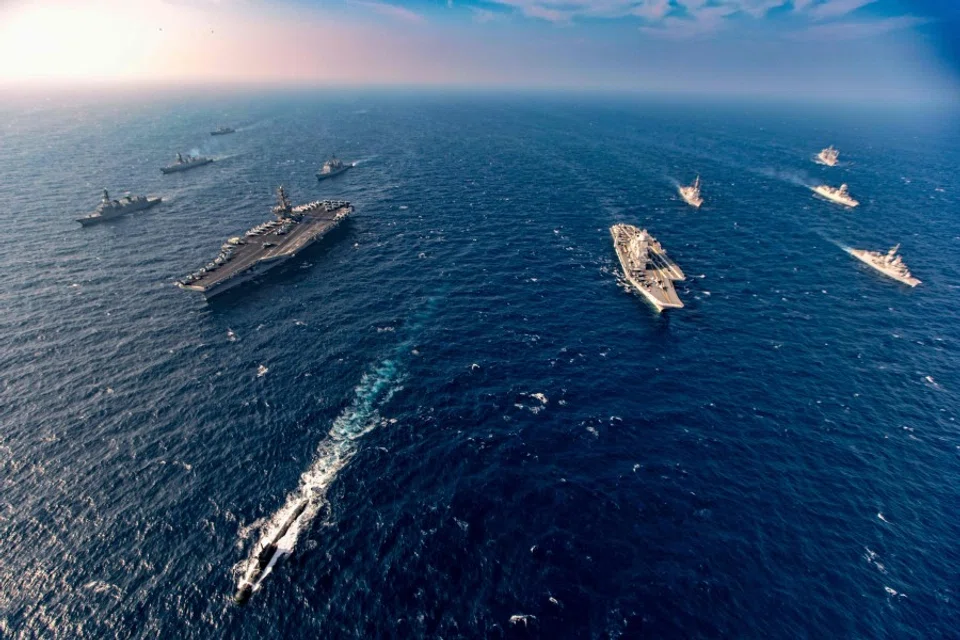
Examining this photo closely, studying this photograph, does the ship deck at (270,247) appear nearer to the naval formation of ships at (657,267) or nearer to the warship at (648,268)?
the warship at (648,268)

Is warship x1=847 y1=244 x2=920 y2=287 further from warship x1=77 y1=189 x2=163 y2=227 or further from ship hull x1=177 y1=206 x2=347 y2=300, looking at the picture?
warship x1=77 y1=189 x2=163 y2=227

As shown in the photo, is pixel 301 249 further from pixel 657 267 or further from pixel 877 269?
pixel 877 269

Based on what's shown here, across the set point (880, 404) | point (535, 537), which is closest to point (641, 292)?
point (880, 404)

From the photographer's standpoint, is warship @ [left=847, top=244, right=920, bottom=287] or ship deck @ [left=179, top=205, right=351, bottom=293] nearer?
ship deck @ [left=179, top=205, right=351, bottom=293]

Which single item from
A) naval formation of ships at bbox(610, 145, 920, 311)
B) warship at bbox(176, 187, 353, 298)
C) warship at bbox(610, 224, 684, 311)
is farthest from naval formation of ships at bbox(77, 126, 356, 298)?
naval formation of ships at bbox(610, 145, 920, 311)

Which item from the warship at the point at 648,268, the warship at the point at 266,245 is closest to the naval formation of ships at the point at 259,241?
the warship at the point at 266,245

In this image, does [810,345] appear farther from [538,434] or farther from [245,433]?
[245,433]
